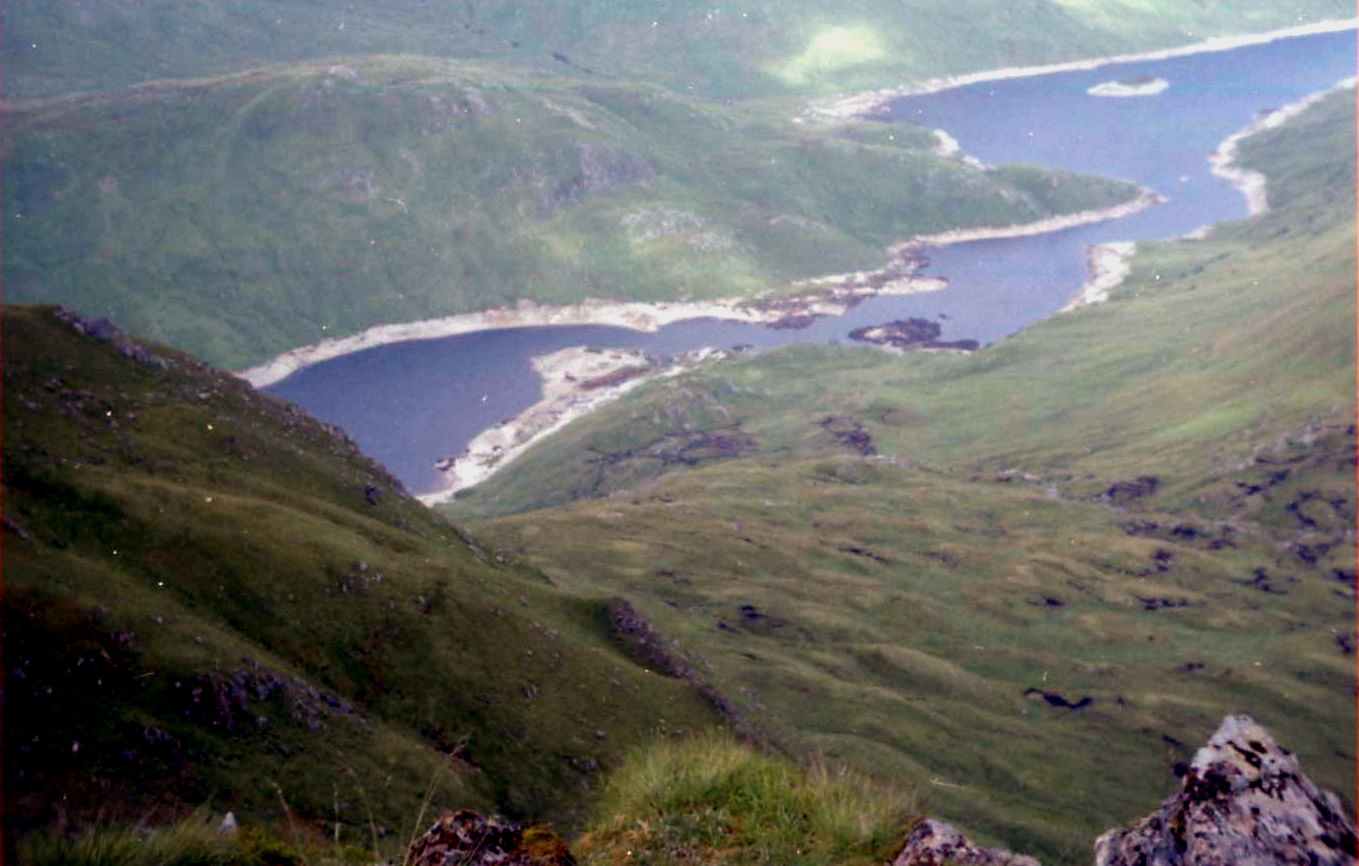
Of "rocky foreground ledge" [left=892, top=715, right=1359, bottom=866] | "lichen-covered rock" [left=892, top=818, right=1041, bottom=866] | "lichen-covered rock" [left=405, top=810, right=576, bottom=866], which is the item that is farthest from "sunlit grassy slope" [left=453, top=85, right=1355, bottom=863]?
"lichen-covered rock" [left=405, top=810, right=576, bottom=866]

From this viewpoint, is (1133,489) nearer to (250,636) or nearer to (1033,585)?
(1033,585)

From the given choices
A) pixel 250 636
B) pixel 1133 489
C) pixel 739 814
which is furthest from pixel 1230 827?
pixel 1133 489

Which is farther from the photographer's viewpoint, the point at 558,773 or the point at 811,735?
the point at 811,735

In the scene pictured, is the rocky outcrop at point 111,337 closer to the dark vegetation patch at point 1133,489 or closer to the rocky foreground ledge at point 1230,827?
the rocky foreground ledge at point 1230,827

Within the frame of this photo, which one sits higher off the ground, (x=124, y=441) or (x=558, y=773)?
(x=124, y=441)

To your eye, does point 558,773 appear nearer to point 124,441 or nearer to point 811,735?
point 124,441

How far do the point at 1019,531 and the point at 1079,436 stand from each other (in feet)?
163

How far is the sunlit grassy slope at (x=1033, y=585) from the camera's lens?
8962cm

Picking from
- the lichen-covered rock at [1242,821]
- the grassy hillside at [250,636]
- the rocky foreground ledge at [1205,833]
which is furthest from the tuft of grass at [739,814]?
the grassy hillside at [250,636]

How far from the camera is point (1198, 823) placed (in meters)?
13.9

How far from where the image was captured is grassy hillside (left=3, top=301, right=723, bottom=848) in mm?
32656

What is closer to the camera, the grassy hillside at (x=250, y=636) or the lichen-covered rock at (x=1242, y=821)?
the lichen-covered rock at (x=1242, y=821)

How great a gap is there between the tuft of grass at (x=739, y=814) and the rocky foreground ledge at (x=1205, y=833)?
0.71 meters

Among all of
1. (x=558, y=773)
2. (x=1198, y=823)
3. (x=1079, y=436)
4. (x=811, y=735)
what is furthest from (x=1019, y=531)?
(x=1198, y=823)
